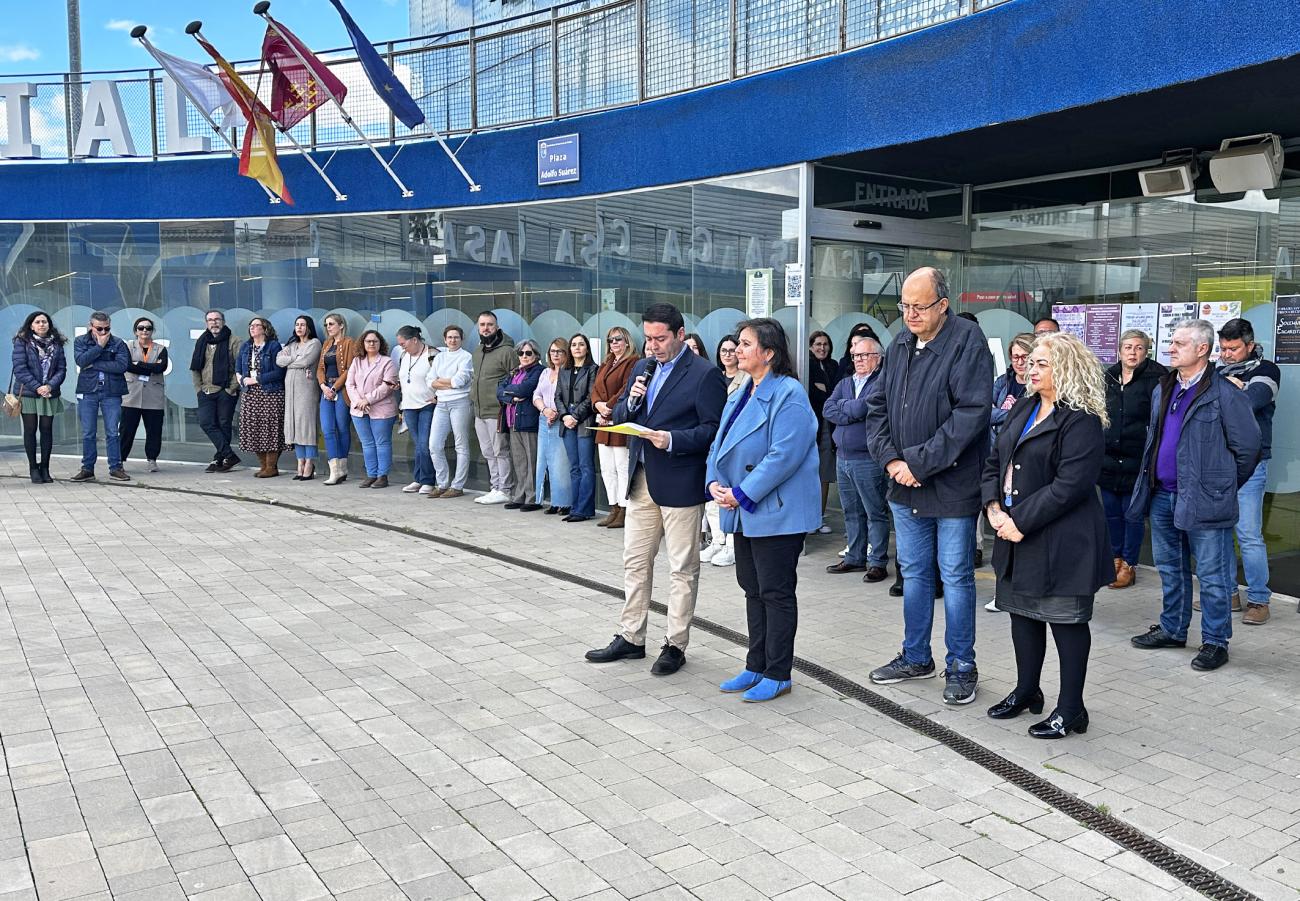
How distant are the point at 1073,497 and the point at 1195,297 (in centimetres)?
444

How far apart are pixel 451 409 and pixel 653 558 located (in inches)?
257

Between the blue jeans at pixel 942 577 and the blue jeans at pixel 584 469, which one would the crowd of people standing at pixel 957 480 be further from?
the blue jeans at pixel 584 469

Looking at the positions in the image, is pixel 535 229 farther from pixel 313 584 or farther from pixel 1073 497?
pixel 1073 497

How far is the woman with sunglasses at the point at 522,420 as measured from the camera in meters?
11.4

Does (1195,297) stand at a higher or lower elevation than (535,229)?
lower

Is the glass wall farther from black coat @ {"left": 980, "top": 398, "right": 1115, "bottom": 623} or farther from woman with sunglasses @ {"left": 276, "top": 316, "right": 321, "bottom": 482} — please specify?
black coat @ {"left": 980, "top": 398, "right": 1115, "bottom": 623}

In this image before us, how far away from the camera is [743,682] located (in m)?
5.65

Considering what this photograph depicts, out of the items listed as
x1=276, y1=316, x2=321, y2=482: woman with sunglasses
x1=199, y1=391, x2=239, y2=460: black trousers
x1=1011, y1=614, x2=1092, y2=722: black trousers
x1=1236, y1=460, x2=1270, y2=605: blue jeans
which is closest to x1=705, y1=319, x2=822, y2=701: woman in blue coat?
x1=1011, y1=614, x2=1092, y2=722: black trousers

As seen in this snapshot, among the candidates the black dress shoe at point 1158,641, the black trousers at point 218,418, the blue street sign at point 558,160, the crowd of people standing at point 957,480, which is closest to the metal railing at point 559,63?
the blue street sign at point 558,160

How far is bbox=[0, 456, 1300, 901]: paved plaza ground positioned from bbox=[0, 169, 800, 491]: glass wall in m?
3.62

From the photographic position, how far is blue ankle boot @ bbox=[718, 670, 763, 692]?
5641mm

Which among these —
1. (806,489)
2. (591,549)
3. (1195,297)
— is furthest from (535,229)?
(806,489)

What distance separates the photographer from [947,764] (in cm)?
472

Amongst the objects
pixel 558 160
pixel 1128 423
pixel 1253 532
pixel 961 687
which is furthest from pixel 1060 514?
pixel 558 160
